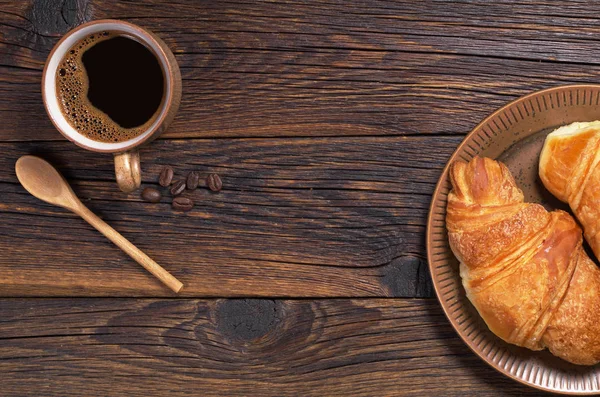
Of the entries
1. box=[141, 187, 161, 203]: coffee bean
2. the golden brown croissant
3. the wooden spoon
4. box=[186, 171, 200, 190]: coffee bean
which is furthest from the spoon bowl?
the golden brown croissant

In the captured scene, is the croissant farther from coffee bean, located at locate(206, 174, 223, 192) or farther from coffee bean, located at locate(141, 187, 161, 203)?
coffee bean, located at locate(141, 187, 161, 203)

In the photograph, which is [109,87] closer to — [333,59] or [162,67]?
[162,67]

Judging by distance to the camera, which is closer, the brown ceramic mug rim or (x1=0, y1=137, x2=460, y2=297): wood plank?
the brown ceramic mug rim

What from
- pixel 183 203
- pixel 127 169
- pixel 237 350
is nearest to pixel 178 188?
pixel 183 203

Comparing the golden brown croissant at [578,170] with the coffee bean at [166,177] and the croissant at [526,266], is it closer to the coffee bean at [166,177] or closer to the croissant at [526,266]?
the croissant at [526,266]

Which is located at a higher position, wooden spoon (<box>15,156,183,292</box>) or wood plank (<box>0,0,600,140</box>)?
wood plank (<box>0,0,600,140</box>)

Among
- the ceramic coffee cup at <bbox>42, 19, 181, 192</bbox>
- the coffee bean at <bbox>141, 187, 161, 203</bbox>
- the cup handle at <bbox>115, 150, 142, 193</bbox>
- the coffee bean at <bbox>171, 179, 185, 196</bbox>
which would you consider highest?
the ceramic coffee cup at <bbox>42, 19, 181, 192</bbox>

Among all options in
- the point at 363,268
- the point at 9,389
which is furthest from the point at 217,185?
the point at 9,389
